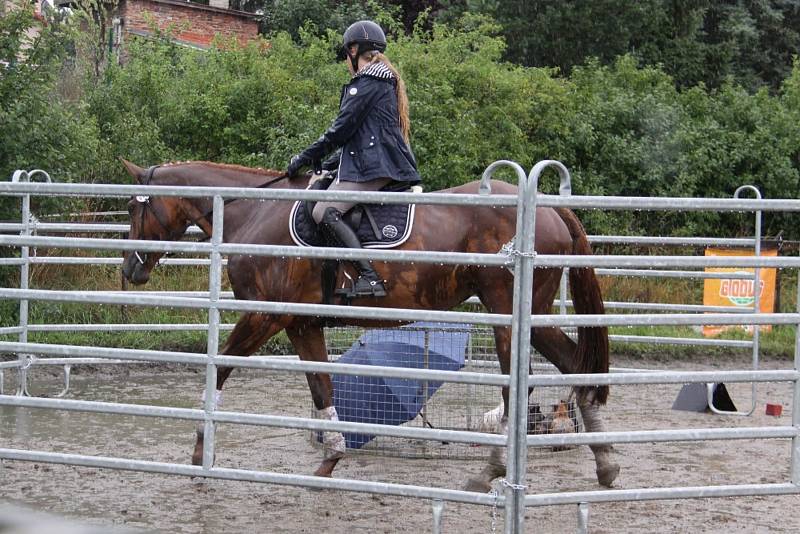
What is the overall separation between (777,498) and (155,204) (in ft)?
15.2

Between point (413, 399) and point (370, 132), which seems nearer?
point (370, 132)

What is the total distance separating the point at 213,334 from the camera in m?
5.37

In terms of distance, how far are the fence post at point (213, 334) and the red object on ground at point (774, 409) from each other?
6390 mm

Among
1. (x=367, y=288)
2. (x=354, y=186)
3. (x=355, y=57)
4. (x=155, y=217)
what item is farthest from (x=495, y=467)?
(x=155, y=217)

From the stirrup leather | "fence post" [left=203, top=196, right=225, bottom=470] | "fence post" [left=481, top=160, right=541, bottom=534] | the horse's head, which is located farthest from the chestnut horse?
"fence post" [left=481, top=160, right=541, bottom=534]

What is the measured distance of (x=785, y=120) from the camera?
60.0 feet

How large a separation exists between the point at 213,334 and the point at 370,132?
1.88 meters

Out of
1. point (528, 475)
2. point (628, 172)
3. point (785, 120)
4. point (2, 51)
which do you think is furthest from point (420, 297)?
point (785, 120)

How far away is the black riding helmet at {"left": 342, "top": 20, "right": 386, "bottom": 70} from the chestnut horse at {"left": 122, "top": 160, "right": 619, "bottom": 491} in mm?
998

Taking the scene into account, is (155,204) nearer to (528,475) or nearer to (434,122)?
(528,475)

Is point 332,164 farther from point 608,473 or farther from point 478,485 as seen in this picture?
point 608,473

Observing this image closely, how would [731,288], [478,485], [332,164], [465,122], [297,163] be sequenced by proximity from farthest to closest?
[465,122], [731,288], [332,164], [297,163], [478,485]

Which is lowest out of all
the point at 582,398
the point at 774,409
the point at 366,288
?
the point at 774,409

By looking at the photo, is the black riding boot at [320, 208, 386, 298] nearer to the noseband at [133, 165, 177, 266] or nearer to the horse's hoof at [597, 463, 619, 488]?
the noseband at [133, 165, 177, 266]
